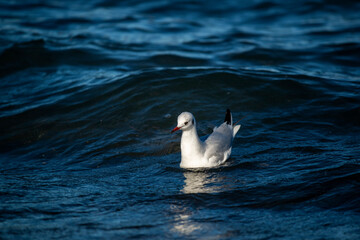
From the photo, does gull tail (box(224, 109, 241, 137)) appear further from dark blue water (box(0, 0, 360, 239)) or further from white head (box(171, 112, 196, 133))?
white head (box(171, 112, 196, 133))

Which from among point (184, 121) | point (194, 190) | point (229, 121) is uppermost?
point (184, 121)

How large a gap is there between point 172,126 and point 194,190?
2.96 metres

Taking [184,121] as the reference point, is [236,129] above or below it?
below

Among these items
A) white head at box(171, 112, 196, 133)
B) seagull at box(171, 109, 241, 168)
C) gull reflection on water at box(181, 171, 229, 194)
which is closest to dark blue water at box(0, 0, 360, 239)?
gull reflection on water at box(181, 171, 229, 194)

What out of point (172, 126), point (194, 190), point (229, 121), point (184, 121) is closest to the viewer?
point (194, 190)

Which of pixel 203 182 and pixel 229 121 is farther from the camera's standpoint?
pixel 229 121

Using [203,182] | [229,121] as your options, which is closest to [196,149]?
[203,182]

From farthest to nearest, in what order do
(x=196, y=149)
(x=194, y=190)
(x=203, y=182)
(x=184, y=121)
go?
1. (x=196, y=149)
2. (x=184, y=121)
3. (x=203, y=182)
4. (x=194, y=190)

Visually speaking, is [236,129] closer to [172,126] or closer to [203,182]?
[172,126]

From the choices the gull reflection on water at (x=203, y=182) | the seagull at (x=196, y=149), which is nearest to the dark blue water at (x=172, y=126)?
the gull reflection on water at (x=203, y=182)

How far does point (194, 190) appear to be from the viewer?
6.01 m

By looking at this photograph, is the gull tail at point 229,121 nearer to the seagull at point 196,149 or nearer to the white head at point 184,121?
the seagull at point 196,149

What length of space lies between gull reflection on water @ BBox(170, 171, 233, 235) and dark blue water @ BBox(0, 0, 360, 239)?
0.08ft

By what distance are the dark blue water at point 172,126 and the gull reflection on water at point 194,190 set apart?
3 cm
